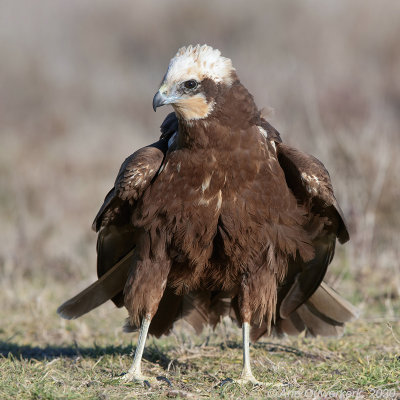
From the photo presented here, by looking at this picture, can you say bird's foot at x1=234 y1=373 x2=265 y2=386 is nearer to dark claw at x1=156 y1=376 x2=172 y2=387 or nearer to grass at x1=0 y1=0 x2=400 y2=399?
grass at x1=0 y1=0 x2=400 y2=399

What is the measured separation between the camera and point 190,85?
468cm

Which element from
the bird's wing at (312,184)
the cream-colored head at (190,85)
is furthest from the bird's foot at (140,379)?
the cream-colored head at (190,85)

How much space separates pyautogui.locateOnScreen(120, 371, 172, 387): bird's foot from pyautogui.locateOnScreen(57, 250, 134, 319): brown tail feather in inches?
34.0

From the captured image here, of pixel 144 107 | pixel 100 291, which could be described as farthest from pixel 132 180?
pixel 144 107

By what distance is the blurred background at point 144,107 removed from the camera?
8516mm

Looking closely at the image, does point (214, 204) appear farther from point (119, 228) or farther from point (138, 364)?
point (138, 364)

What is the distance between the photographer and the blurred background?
27.9 ft

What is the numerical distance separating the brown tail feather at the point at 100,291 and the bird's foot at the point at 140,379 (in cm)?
86

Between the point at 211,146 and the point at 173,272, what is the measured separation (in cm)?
92

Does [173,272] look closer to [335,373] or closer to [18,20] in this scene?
[335,373]

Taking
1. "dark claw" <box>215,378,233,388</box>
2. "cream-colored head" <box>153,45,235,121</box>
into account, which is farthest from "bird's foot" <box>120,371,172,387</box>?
"cream-colored head" <box>153,45,235,121</box>

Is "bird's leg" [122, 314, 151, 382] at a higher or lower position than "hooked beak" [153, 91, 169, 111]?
lower

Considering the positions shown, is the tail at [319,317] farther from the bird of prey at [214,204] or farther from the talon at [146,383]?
the talon at [146,383]

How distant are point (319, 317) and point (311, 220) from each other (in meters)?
0.82
